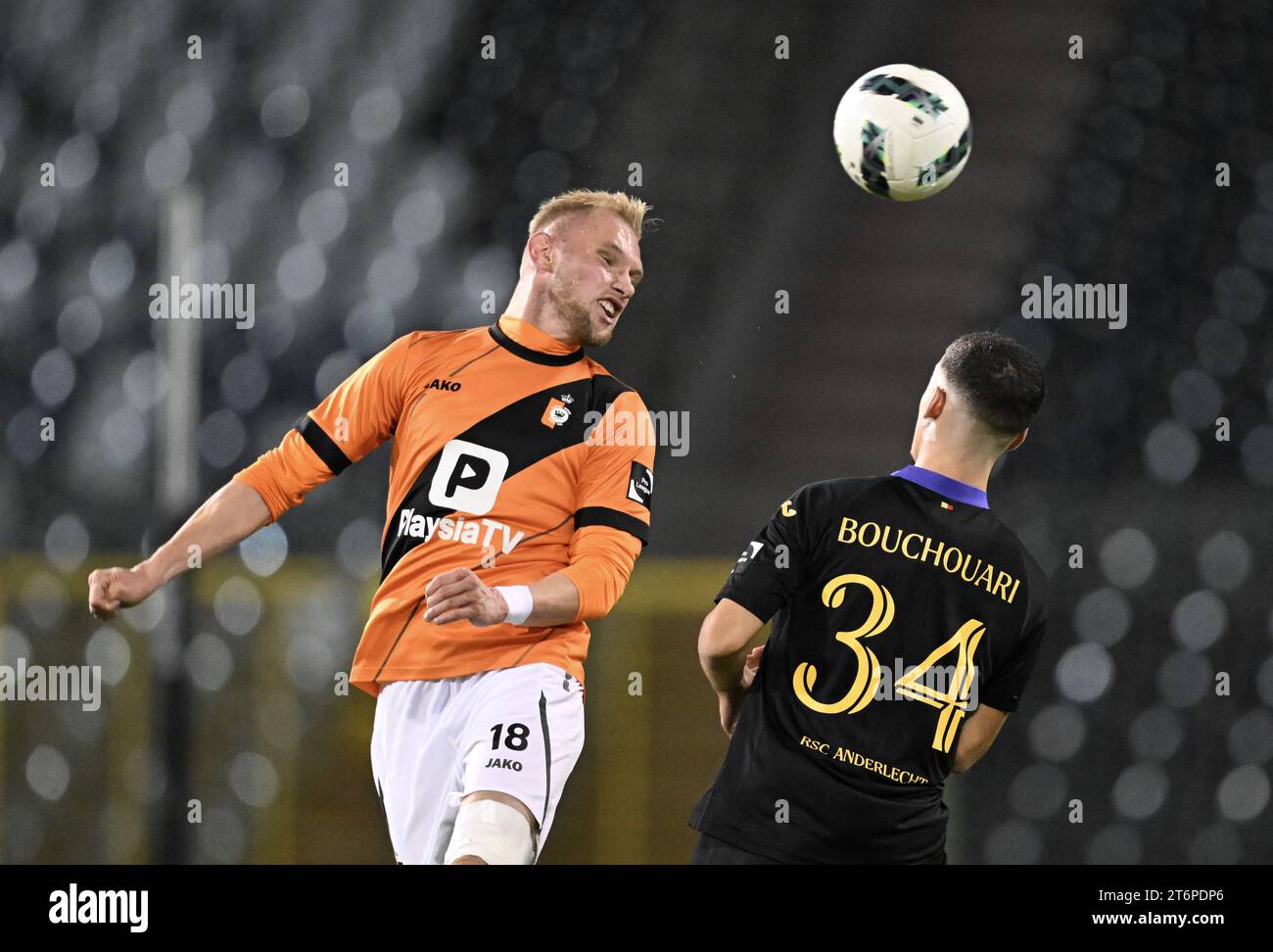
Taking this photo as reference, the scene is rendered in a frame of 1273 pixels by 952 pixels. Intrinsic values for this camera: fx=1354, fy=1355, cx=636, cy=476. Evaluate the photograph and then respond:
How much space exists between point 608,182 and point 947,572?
2.38m

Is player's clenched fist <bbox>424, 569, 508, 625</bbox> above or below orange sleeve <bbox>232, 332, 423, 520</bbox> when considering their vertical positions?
below

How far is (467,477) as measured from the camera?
8.49ft

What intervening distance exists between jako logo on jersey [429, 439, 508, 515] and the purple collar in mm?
787

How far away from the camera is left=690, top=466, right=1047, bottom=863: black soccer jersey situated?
215 centimetres

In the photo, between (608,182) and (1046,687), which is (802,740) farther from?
(608,182)

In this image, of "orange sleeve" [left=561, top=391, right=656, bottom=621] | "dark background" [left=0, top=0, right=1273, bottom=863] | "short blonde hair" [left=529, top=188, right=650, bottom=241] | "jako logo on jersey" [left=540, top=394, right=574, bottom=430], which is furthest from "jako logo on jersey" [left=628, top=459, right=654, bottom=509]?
"dark background" [left=0, top=0, right=1273, bottom=863]

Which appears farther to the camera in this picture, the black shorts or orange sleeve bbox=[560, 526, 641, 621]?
orange sleeve bbox=[560, 526, 641, 621]

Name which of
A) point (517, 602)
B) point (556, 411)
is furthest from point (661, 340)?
point (517, 602)

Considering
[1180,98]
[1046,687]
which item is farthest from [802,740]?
[1180,98]

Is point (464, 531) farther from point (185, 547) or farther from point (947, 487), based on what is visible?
point (947, 487)

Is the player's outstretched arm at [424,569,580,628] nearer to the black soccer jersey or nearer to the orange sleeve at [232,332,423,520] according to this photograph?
the black soccer jersey

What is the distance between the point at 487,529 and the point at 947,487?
2.83 ft

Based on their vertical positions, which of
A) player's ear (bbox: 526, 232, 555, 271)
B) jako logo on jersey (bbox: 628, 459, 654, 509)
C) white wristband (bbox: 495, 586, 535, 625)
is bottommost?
white wristband (bbox: 495, 586, 535, 625)

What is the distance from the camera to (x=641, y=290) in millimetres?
4184
